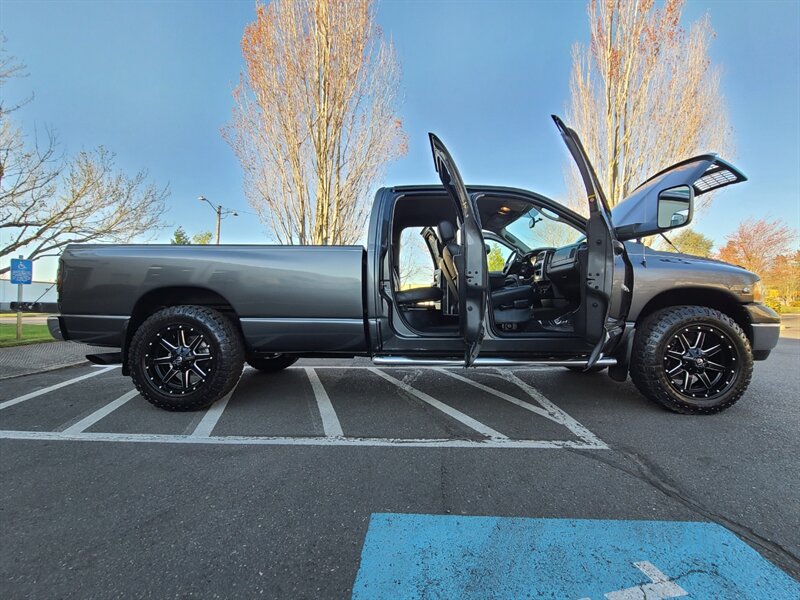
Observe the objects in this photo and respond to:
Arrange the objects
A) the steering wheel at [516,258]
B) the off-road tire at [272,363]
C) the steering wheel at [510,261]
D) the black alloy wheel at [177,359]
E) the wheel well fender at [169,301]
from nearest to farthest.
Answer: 1. the black alloy wheel at [177,359]
2. the wheel well fender at [169,301]
3. the steering wheel at [516,258]
4. the steering wheel at [510,261]
5. the off-road tire at [272,363]

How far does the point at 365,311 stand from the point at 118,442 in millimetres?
1983

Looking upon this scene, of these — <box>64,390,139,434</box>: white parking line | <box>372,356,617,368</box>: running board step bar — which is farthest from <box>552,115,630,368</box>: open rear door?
<box>64,390,139,434</box>: white parking line

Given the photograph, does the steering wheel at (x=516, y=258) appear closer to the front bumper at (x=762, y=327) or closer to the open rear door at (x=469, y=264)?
the open rear door at (x=469, y=264)

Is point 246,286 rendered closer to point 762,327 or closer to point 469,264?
point 469,264

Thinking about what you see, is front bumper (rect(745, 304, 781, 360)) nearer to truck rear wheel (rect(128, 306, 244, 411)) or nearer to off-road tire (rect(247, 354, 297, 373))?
truck rear wheel (rect(128, 306, 244, 411))

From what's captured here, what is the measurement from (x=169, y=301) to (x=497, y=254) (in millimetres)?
3341

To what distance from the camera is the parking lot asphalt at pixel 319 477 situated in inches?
57.8

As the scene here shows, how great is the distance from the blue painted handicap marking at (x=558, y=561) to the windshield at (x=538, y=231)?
255 cm

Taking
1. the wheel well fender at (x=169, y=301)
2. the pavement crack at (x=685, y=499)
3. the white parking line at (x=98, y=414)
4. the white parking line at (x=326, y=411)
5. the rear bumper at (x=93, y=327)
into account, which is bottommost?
the white parking line at (x=98, y=414)

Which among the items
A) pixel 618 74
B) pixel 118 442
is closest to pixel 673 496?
pixel 118 442

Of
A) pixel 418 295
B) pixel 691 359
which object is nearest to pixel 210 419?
pixel 418 295

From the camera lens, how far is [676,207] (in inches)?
111

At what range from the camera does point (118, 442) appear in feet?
8.63

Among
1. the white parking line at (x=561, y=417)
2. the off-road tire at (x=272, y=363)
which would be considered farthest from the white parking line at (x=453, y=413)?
the off-road tire at (x=272, y=363)
